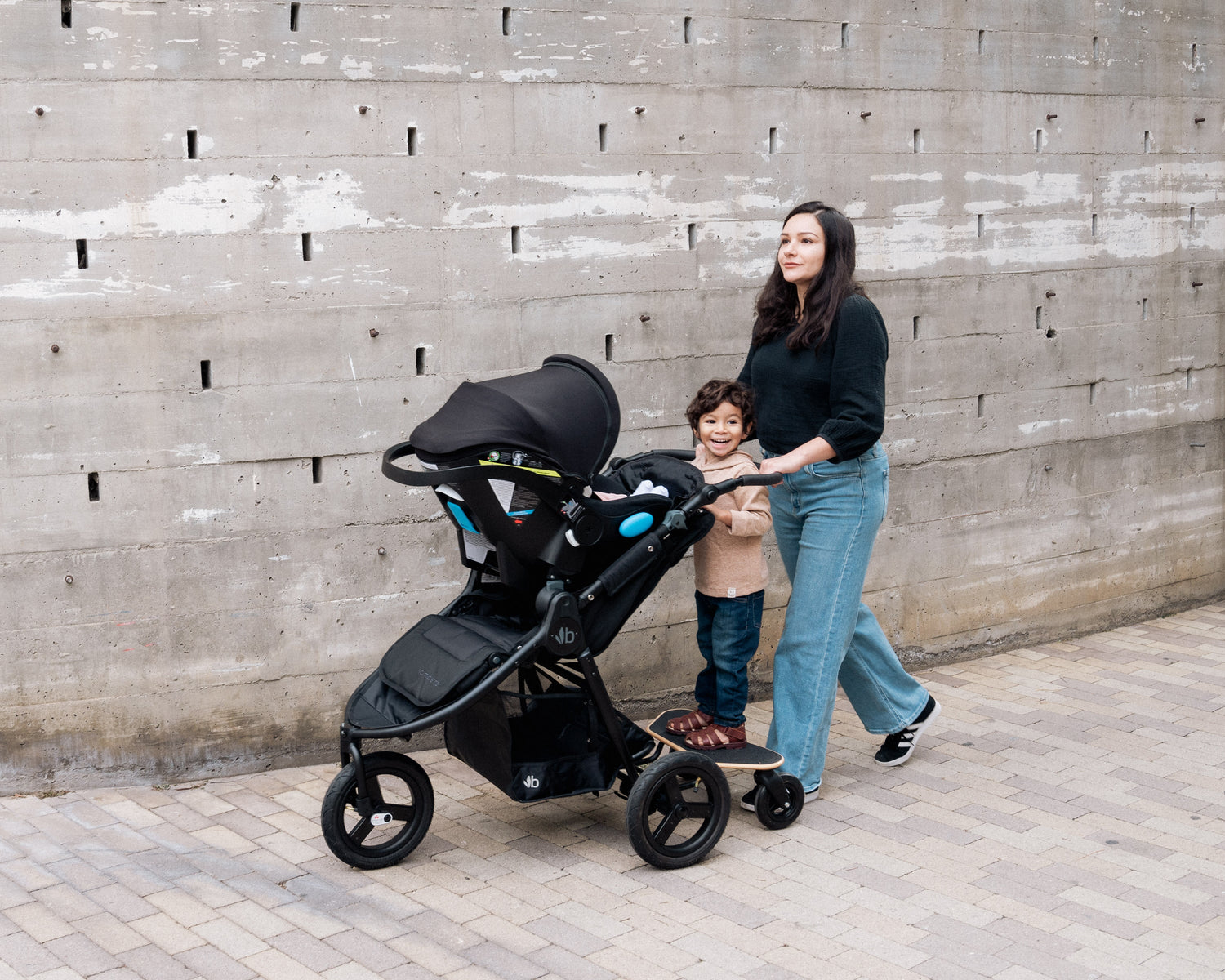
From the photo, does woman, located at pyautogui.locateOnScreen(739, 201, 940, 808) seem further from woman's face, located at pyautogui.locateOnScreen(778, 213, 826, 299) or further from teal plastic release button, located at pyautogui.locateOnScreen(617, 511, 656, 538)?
teal plastic release button, located at pyautogui.locateOnScreen(617, 511, 656, 538)

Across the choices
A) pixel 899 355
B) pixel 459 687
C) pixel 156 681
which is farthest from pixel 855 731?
pixel 156 681

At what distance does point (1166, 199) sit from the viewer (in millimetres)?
6852

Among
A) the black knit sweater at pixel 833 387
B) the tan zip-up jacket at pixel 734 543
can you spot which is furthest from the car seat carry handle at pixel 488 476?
the black knit sweater at pixel 833 387

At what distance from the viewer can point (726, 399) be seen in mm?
4406

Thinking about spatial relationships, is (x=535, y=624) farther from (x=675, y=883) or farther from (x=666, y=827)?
(x=675, y=883)

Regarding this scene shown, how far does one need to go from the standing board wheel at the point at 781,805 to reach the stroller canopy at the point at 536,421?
1.21 m

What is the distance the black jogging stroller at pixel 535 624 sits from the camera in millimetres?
3861

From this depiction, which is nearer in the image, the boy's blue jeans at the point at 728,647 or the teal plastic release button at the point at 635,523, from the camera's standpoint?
the teal plastic release button at the point at 635,523

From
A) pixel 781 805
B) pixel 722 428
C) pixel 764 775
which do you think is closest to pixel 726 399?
pixel 722 428

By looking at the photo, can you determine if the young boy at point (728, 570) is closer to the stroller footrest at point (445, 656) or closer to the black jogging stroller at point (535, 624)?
the black jogging stroller at point (535, 624)

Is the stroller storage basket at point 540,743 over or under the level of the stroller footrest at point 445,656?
under

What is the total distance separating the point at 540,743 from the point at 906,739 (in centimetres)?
155

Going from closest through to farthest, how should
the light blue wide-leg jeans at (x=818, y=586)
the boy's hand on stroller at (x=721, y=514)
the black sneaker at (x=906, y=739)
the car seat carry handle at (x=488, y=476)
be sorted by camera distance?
the car seat carry handle at (x=488, y=476) → the boy's hand on stroller at (x=721, y=514) → the light blue wide-leg jeans at (x=818, y=586) → the black sneaker at (x=906, y=739)

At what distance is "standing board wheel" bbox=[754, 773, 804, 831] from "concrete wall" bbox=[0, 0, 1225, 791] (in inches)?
47.5
